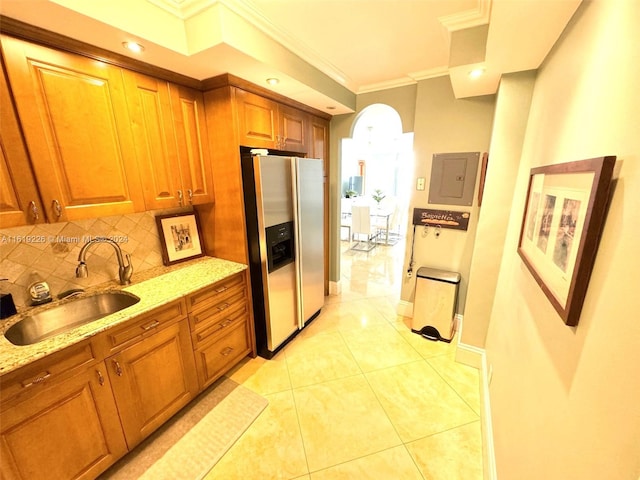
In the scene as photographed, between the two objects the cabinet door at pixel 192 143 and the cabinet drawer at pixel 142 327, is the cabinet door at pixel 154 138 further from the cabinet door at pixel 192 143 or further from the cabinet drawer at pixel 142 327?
the cabinet drawer at pixel 142 327

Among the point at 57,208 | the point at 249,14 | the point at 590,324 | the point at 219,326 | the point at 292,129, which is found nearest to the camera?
the point at 590,324

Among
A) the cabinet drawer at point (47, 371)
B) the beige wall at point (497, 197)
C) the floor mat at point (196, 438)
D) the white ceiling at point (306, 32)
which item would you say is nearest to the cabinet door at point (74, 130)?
the white ceiling at point (306, 32)

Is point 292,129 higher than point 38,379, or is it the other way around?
point 292,129

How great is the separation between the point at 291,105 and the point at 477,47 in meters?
1.43

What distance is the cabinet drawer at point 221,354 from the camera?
5.88 ft

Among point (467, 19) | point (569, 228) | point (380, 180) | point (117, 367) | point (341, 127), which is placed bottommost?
point (117, 367)

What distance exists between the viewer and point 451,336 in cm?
249

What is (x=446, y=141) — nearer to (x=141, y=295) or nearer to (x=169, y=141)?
(x=169, y=141)

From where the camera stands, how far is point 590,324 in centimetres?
65

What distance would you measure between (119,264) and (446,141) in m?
2.77

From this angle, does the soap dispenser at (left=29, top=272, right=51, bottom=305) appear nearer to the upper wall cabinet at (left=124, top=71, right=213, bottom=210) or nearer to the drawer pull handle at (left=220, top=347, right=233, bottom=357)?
the upper wall cabinet at (left=124, top=71, right=213, bottom=210)

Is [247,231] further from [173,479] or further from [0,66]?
[173,479]

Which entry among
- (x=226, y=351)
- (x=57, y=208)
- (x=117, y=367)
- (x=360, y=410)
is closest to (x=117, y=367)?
(x=117, y=367)

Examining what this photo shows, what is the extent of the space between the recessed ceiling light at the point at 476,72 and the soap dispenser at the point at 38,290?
2.89 metres
